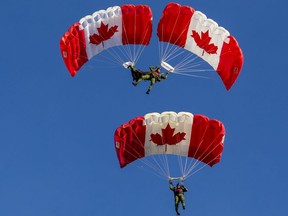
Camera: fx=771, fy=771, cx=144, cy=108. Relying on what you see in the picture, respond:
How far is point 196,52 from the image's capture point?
84.1 feet

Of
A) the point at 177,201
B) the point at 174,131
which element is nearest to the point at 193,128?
the point at 174,131

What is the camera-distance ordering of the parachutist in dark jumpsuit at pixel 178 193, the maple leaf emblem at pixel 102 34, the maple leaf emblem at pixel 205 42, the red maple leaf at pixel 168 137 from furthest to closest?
the maple leaf emblem at pixel 102 34
the maple leaf emblem at pixel 205 42
the red maple leaf at pixel 168 137
the parachutist in dark jumpsuit at pixel 178 193

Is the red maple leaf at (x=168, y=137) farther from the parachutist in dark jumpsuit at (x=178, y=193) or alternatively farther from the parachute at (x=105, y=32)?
the parachute at (x=105, y=32)

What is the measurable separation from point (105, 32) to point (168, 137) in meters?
4.29

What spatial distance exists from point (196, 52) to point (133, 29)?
224 centimetres

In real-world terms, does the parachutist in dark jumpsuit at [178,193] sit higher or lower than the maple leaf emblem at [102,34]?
lower

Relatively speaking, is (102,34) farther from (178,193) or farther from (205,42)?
(178,193)

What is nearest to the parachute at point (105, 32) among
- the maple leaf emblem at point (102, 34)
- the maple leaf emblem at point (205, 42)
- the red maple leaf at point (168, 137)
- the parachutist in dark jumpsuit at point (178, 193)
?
the maple leaf emblem at point (102, 34)

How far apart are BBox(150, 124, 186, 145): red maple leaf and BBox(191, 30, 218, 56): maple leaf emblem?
3.17 metres

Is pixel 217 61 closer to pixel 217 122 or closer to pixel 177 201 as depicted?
pixel 217 122

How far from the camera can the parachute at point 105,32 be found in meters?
25.1

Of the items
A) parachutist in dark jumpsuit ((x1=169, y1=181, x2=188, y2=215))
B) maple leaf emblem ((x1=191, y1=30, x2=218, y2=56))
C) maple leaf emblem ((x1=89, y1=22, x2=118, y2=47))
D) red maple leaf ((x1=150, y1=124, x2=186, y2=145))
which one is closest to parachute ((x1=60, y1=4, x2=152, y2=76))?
maple leaf emblem ((x1=89, y1=22, x2=118, y2=47))

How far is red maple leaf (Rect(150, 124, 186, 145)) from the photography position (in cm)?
2394

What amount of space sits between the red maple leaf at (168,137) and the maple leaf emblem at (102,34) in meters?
4.01
